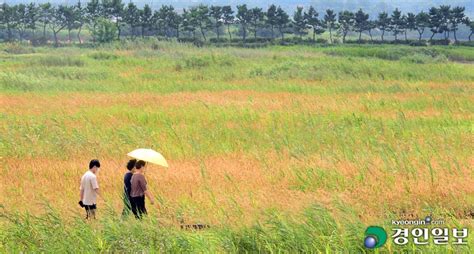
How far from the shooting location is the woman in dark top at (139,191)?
10469mm

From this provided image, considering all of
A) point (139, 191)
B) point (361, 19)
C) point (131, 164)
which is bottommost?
point (139, 191)

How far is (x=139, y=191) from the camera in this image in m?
10.6

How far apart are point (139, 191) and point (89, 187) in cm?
Result: 87

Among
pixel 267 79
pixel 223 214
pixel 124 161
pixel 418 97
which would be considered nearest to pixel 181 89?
pixel 267 79

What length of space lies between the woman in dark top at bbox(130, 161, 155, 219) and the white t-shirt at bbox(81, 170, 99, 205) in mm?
649

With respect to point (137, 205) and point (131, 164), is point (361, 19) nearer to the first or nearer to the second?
point (131, 164)

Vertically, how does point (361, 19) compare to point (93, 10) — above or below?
below

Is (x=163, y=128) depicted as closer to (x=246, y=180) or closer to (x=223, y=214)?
(x=246, y=180)

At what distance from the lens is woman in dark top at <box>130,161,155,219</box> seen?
10469 millimetres

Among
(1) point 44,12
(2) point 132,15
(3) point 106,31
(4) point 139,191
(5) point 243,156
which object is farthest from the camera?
(1) point 44,12

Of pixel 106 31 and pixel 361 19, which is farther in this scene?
pixel 361 19

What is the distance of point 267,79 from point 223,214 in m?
28.2

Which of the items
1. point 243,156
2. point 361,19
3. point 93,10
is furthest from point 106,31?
point 243,156

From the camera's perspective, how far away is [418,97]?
2934 centimetres
